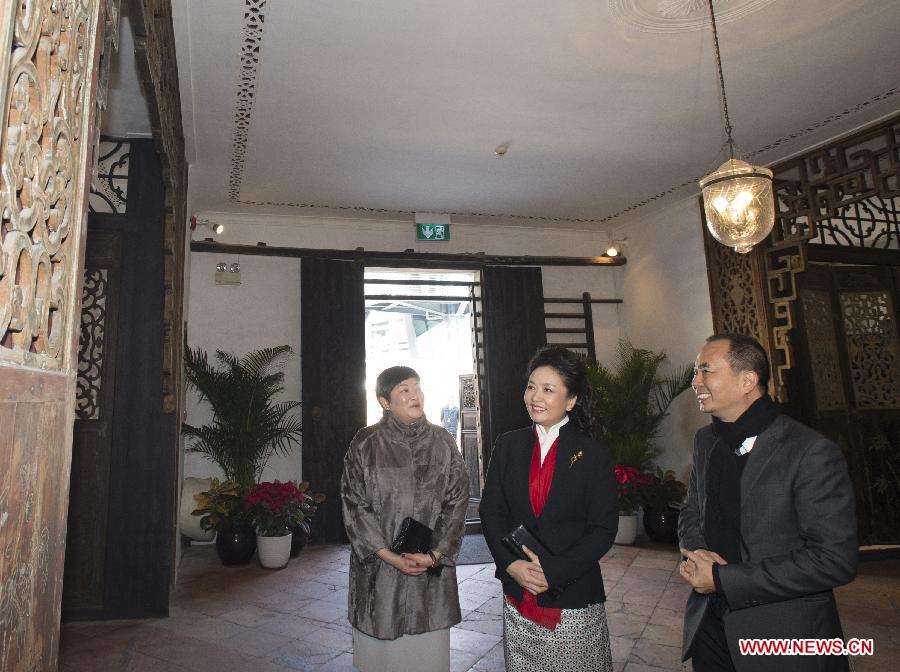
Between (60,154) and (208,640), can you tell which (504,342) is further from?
(60,154)

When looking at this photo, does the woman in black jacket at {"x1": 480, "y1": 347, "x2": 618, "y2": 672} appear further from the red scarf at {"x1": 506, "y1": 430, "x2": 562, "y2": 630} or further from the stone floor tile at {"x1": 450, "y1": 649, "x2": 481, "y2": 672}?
the stone floor tile at {"x1": 450, "y1": 649, "x2": 481, "y2": 672}

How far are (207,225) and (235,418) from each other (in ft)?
6.69

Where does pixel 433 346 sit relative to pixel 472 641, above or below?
above

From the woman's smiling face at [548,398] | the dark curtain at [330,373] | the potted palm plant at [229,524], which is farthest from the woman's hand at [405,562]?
the dark curtain at [330,373]

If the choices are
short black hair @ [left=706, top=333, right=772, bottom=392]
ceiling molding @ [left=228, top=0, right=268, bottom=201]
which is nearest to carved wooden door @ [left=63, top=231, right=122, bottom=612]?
ceiling molding @ [left=228, top=0, right=268, bottom=201]

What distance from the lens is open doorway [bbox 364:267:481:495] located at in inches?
353

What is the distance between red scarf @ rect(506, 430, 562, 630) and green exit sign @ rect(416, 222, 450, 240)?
5.13m

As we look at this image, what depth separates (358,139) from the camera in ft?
16.1

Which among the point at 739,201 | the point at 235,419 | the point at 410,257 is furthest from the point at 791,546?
the point at 410,257

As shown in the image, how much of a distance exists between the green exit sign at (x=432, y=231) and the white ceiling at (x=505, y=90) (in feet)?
2.30

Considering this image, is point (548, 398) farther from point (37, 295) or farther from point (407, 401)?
point (37, 295)

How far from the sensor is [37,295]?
2.72ft

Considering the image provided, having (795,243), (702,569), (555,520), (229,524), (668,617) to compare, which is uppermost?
(795,243)

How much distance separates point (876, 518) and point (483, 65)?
5026 millimetres
